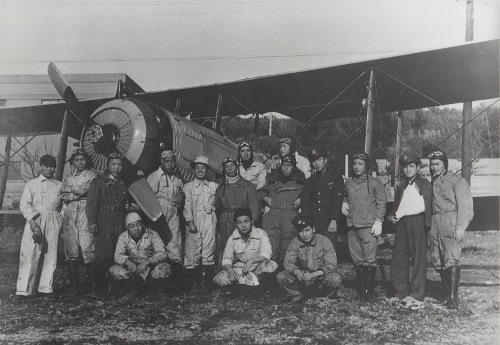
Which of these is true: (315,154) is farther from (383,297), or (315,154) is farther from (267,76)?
(267,76)

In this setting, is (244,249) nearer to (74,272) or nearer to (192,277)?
(192,277)

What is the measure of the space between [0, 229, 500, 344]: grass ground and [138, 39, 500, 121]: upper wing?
3542 millimetres

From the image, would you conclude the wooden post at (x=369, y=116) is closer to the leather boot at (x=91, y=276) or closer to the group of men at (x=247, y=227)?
the group of men at (x=247, y=227)

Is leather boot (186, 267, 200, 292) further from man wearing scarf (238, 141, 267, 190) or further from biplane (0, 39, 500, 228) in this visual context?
man wearing scarf (238, 141, 267, 190)

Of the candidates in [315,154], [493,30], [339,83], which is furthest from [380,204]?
[339,83]

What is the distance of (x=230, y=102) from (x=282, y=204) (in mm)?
4440

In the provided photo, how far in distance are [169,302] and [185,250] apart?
3.00 feet

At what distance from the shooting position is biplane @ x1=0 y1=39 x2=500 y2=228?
264 inches

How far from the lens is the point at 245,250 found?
18.7 ft

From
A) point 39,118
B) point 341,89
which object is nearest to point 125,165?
Result: point 341,89

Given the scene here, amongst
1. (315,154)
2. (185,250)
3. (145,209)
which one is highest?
(315,154)

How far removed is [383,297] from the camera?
5.57m

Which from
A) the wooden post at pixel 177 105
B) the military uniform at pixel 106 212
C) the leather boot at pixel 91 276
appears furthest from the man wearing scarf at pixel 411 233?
the wooden post at pixel 177 105

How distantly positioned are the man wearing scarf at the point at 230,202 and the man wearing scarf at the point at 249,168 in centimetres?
59
